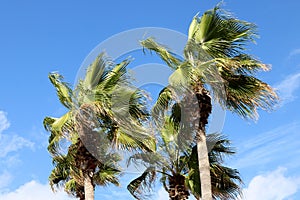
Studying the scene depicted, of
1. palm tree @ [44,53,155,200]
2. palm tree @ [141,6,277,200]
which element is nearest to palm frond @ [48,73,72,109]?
palm tree @ [44,53,155,200]

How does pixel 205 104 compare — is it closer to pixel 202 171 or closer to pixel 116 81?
pixel 202 171

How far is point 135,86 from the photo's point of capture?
13719mm

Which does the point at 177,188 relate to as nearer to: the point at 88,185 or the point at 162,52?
the point at 88,185

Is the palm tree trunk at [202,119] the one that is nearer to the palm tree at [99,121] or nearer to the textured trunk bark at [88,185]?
the palm tree at [99,121]

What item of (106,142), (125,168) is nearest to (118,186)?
(125,168)

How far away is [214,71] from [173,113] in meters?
1.86

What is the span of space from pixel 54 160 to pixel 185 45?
657 centimetres

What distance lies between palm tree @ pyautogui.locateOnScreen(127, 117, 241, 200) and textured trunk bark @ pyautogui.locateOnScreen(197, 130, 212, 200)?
153cm

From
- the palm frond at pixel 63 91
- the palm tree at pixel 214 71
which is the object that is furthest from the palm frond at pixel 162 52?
the palm frond at pixel 63 91

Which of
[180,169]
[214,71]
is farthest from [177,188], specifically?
[214,71]

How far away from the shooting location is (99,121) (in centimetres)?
1370

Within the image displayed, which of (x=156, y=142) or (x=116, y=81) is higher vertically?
(x=116, y=81)

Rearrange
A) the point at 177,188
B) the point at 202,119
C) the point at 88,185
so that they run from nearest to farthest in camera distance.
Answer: the point at 202,119, the point at 88,185, the point at 177,188

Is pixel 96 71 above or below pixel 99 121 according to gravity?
above
